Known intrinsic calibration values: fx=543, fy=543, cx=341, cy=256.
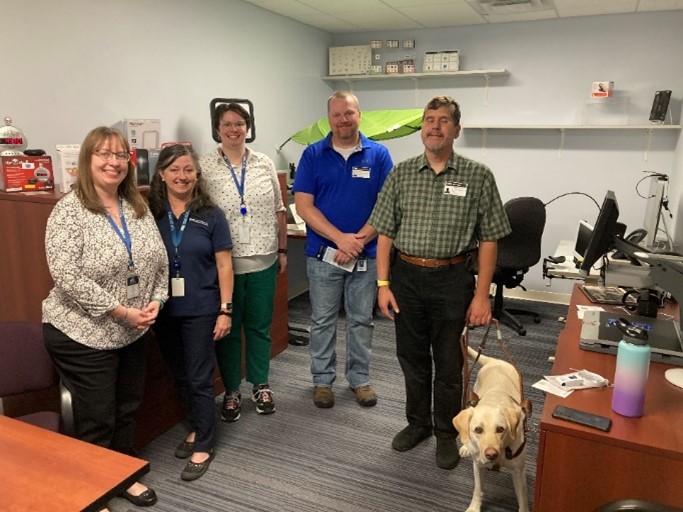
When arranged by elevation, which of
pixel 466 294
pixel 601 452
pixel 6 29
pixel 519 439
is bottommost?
pixel 519 439

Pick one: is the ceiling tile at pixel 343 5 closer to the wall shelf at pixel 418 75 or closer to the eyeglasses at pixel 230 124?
the wall shelf at pixel 418 75

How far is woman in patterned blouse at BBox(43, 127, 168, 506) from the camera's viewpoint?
1.88 meters

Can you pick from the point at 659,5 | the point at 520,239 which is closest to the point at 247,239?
the point at 520,239

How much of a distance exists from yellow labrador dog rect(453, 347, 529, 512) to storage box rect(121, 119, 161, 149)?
2.43 m

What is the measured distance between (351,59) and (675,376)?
4.57m

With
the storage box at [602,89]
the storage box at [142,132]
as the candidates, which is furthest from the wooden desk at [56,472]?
the storage box at [602,89]

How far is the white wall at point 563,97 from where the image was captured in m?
4.60

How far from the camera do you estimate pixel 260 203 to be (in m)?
2.72

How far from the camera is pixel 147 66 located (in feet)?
11.4

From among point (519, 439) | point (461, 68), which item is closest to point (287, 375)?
point (519, 439)

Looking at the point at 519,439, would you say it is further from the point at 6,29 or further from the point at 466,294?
the point at 6,29

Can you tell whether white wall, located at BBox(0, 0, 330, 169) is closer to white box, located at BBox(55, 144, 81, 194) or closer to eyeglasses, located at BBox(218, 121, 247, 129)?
white box, located at BBox(55, 144, 81, 194)

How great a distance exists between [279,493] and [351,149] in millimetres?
1672

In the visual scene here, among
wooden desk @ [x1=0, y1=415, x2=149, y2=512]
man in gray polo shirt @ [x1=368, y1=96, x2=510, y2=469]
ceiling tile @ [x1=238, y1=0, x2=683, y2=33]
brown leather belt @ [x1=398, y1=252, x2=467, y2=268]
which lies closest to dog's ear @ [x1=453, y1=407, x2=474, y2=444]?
man in gray polo shirt @ [x1=368, y1=96, x2=510, y2=469]
